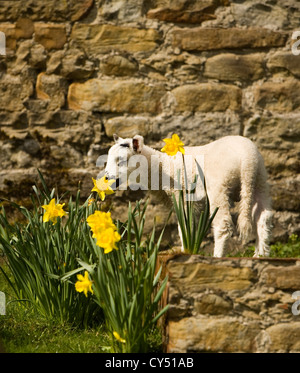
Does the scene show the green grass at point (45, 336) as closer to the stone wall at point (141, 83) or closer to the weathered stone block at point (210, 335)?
the weathered stone block at point (210, 335)

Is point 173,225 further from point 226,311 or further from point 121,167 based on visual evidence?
point 226,311

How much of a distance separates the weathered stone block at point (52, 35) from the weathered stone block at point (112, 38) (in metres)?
0.10

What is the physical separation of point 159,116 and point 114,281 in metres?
2.32

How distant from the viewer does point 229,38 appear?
4707mm

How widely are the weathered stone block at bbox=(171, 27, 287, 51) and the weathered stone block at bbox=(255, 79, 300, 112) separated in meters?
0.36

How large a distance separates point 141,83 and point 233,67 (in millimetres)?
808

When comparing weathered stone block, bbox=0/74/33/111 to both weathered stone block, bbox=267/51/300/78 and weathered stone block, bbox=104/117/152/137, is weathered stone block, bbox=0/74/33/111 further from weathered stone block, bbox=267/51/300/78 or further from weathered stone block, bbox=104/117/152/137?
Result: weathered stone block, bbox=267/51/300/78

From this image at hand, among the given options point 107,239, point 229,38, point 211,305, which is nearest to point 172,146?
point 107,239

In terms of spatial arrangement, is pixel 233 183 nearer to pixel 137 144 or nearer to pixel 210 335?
pixel 137 144

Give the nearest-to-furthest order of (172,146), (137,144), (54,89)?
(172,146) < (137,144) < (54,89)

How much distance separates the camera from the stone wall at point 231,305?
2.68m

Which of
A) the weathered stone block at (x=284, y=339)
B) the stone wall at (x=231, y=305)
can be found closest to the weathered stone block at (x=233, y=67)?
the stone wall at (x=231, y=305)

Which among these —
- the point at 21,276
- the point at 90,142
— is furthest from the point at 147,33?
the point at 21,276
